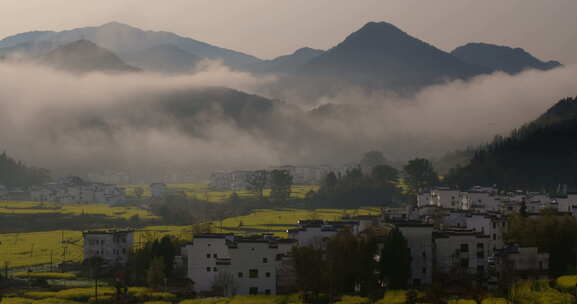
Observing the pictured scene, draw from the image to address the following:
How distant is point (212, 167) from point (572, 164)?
3948 inches

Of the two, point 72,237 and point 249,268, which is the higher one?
point 72,237

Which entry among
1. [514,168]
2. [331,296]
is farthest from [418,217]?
[514,168]

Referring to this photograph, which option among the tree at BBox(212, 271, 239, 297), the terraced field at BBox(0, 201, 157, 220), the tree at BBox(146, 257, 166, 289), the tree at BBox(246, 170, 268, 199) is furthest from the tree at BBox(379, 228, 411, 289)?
the tree at BBox(246, 170, 268, 199)

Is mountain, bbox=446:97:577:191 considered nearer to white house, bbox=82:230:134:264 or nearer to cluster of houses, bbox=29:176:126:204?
Answer: cluster of houses, bbox=29:176:126:204

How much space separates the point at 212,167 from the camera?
174 m

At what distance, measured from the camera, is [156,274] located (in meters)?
40.8

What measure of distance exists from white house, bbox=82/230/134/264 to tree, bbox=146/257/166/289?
10578 mm

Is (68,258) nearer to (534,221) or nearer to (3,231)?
(3,231)

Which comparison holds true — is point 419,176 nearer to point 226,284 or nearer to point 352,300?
point 226,284

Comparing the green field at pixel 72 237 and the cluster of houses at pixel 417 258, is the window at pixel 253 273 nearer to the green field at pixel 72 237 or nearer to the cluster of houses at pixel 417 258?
the cluster of houses at pixel 417 258

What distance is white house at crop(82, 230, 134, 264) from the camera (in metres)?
51.8

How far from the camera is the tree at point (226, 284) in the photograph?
39.7m

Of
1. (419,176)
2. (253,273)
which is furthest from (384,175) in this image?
(253,273)

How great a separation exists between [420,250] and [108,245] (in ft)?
74.9
